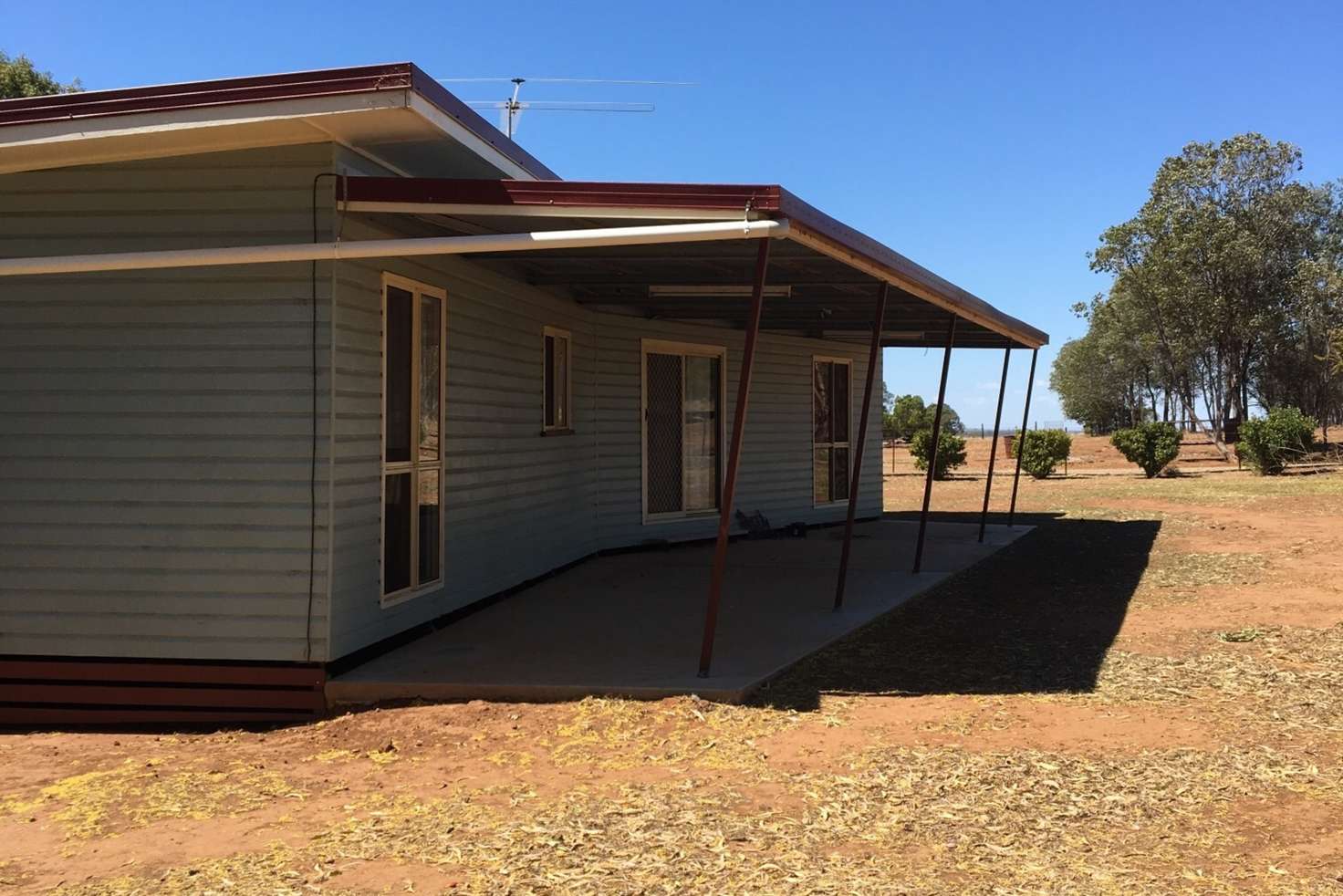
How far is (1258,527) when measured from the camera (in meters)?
12.9

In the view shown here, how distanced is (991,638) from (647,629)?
2.21 metres

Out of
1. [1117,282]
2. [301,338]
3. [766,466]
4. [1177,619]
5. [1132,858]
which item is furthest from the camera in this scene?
[1117,282]

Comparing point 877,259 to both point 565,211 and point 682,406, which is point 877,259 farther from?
point 682,406

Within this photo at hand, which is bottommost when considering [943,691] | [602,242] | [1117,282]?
[943,691]

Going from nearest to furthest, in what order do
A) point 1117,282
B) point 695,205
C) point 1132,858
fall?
point 1132,858 → point 695,205 → point 1117,282

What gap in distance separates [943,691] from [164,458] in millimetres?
4155

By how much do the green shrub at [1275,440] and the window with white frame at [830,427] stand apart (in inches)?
541

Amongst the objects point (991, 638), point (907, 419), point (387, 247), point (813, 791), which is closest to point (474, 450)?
point (387, 247)

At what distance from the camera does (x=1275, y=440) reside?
74.8 feet

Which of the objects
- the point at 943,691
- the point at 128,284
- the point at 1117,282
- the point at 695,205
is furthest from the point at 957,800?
the point at 1117,282

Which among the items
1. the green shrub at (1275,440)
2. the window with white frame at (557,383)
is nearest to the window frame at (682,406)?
the window with white frame at (557,383)

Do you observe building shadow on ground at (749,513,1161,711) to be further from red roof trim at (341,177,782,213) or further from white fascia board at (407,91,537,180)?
white fascia board at (407,91,537,180)

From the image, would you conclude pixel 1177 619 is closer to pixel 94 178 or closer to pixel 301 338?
pixel 301 338

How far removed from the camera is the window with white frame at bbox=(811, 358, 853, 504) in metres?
13.2
